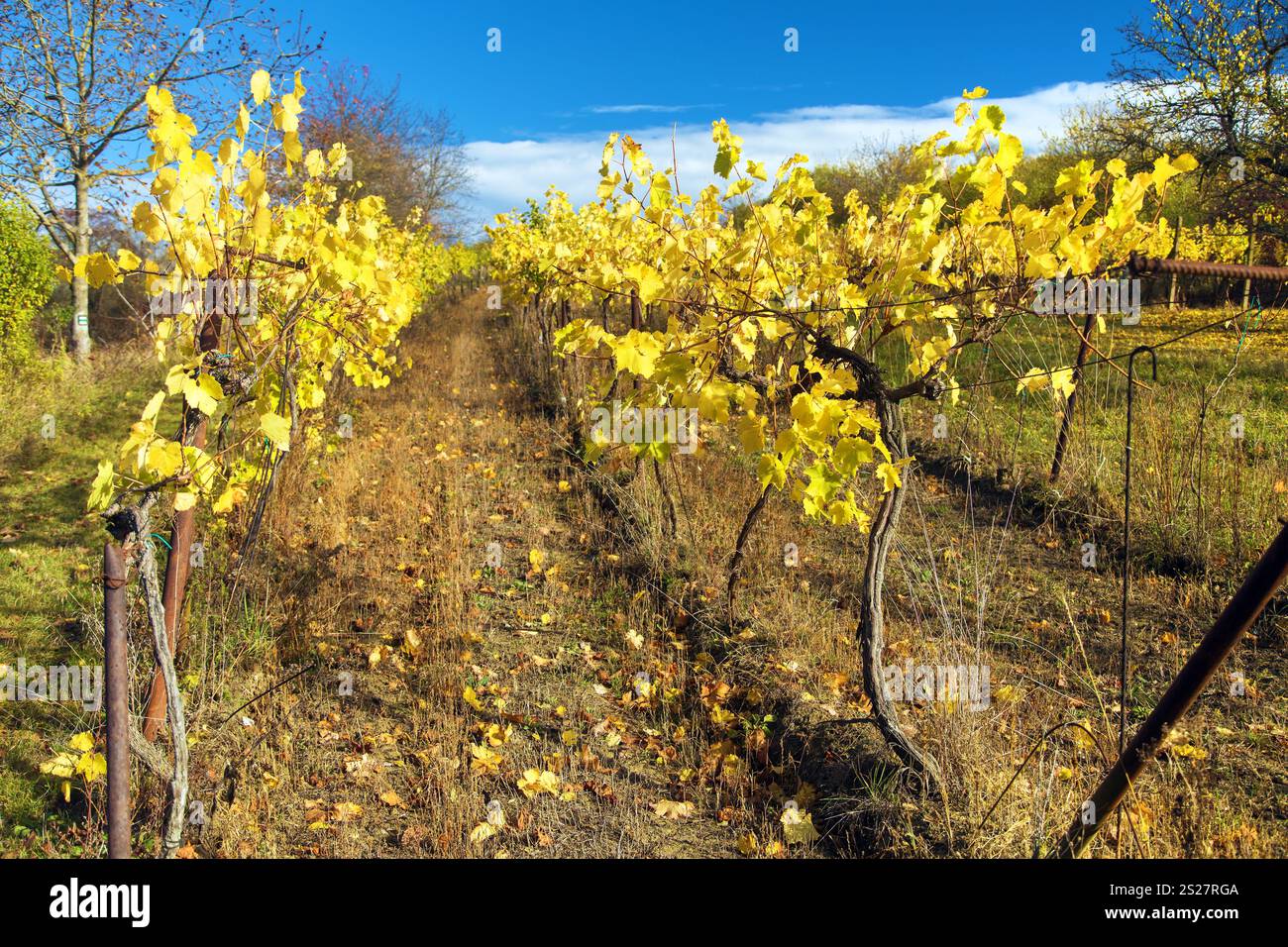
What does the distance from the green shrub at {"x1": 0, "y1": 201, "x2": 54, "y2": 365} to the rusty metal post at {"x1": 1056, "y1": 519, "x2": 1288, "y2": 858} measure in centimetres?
1162

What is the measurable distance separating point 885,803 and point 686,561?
7.08 feet

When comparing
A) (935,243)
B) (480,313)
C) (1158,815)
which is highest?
(480,313)

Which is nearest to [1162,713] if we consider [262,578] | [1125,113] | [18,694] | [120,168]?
[262,578]

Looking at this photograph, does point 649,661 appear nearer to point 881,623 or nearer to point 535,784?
point 535,784

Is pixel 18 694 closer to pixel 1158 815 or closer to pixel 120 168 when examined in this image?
pixel 1158 815

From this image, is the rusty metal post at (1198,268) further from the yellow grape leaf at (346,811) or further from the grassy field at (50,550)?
the grassy field at (50,550)

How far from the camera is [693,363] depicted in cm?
235

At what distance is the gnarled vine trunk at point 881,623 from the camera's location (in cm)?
268

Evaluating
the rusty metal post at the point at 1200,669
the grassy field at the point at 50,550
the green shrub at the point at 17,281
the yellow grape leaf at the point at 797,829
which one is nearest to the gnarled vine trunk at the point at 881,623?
the yellow grape leaf at the point at 797,829

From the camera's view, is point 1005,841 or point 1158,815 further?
point 1158,815

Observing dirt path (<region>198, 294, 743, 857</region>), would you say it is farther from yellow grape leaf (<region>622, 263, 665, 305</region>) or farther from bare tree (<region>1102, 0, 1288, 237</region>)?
bare tree (<region>1102, 0, 1288, 237</region>)

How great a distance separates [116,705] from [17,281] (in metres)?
11.1

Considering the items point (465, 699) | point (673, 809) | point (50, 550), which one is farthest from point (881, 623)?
point (50, 550)

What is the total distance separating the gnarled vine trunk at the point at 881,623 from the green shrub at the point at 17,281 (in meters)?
10.7
